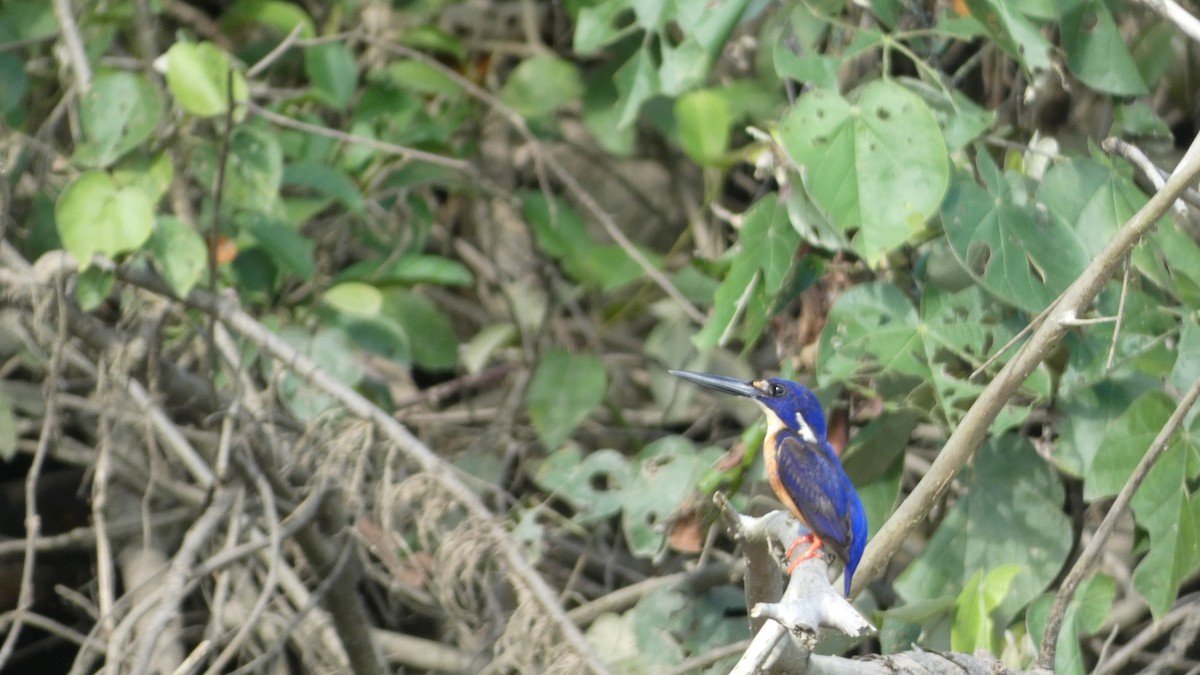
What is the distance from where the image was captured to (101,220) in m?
2.32

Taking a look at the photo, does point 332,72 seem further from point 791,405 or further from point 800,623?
point 800,623

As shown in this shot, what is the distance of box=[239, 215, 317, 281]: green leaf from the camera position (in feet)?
8.91

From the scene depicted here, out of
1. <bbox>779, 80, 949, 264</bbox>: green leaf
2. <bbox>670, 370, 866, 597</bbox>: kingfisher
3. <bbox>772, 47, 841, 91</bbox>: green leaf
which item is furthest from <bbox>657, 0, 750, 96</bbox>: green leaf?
<bbox>670, 370, 866, 597</bbox>: kingfisher

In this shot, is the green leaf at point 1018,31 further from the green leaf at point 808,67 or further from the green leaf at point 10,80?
the green leaf at point 10,80

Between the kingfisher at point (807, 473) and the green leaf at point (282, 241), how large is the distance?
3.09 feet

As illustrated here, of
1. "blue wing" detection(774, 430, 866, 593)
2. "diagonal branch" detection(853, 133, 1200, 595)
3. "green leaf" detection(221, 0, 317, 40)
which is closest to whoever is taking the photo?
"diagonal branch" detection(853, 133, 1200, 595)

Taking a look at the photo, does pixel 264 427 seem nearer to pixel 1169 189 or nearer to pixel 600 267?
pixel 600 267

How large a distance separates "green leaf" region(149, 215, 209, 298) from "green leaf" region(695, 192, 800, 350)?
2.95 ft

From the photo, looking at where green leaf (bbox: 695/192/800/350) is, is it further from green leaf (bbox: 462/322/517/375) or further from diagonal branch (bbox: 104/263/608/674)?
green leaf (bbox: 462/322/517/375)

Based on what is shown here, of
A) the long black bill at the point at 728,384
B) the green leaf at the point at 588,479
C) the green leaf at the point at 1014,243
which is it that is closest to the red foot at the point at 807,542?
the long black bill at the point at 728,384

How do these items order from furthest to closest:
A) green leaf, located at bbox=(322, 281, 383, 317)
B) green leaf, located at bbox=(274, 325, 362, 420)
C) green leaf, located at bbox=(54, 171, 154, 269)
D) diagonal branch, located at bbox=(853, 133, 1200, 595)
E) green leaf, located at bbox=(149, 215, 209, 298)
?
green leaf, located at bbox=(322, 281, 383, 317)
green leaf, located at bbox=(274, 325, 362, 420)
green leaf, located at bbox=(149, 215, 209, 298)
green leaf, located at bbox=(54, 171, 154, 269)
diagonal branch, located at bbox=(853, 133, 1200, 595)

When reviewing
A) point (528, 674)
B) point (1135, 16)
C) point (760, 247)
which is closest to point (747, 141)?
point (1135, 16)

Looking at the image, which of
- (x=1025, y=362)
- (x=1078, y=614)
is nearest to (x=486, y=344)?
(x=1078, y=614)

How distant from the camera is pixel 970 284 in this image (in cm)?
234
